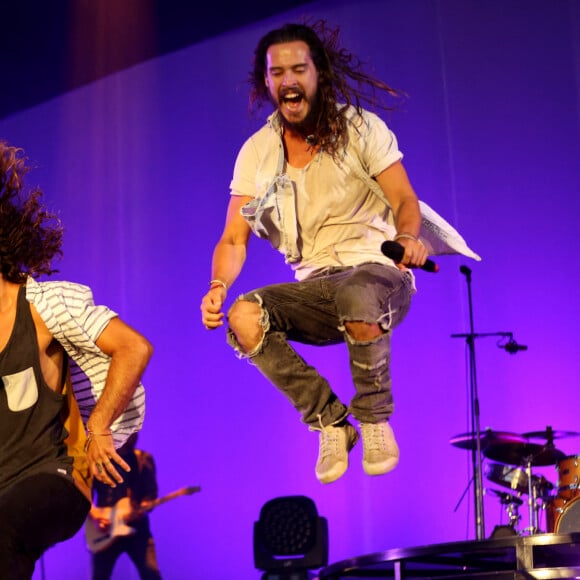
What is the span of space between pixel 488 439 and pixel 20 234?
357 cm

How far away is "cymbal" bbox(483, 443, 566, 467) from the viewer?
21.1ft

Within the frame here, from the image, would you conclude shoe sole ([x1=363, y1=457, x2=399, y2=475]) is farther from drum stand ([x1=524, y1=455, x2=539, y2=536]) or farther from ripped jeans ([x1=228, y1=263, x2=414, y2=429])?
drum stand ([x1=524, y1=455, x2=539, y2=536])

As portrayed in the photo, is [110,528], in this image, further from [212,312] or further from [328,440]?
[212,312]

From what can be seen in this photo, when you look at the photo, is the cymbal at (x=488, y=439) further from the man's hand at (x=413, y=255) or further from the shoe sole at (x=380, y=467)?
the man's hand at (x=413, y=255)

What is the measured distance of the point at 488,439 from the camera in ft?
20.7

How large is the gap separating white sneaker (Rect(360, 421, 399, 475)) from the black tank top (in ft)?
3.71

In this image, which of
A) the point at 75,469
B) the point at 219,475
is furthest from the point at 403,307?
the point at 219,475

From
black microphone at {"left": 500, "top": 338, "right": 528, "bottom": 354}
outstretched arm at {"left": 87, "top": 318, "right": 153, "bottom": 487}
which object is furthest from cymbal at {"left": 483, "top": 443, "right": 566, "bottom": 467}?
outstretched arm at {"left": 87, "top": 318, "right": 153, "bottom": 487}

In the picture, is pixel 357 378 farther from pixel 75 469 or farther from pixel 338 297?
pixel 75 469

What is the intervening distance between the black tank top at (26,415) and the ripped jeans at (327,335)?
36.9 inches

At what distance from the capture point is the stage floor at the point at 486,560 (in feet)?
12.1

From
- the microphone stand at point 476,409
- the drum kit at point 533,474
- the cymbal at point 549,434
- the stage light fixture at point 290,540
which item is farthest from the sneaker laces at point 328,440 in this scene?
the cymbal at point 549,434

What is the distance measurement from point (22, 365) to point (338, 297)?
117 cm

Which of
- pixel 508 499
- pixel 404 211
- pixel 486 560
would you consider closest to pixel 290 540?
pixel 486 560
